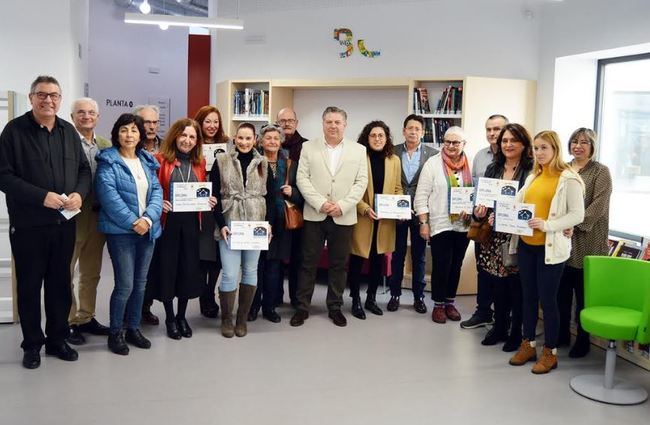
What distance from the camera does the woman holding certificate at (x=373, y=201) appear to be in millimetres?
5184

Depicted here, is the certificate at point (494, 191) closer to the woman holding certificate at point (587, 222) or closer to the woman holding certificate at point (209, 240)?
the woman holding certificate at point (587, 222)

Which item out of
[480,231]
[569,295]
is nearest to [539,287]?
[569,295]

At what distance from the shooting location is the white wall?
1051cm

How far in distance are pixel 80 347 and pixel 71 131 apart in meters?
1.46

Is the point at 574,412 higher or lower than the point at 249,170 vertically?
lower

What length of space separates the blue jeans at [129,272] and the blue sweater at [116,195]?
9 cm

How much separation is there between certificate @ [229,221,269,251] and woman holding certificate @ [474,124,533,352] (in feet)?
5.01

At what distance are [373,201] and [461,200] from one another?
71cm

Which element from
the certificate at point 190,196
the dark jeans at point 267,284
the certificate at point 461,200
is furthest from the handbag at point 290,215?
the certificate at point 461,200

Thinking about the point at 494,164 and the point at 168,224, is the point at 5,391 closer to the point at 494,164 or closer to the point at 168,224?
the point at 168,224

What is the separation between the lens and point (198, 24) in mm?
6805

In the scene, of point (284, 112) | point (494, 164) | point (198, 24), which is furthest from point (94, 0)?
point (494, 164)

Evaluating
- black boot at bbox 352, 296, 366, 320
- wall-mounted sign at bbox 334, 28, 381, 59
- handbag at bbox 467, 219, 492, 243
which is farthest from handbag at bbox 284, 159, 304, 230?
wall-mounted sign at bbox 334, 28, 381, 59

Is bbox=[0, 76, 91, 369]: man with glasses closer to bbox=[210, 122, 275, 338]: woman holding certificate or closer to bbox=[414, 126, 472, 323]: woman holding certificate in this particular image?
bbox=[210, 122, 275, 338]: woman holding certificate
